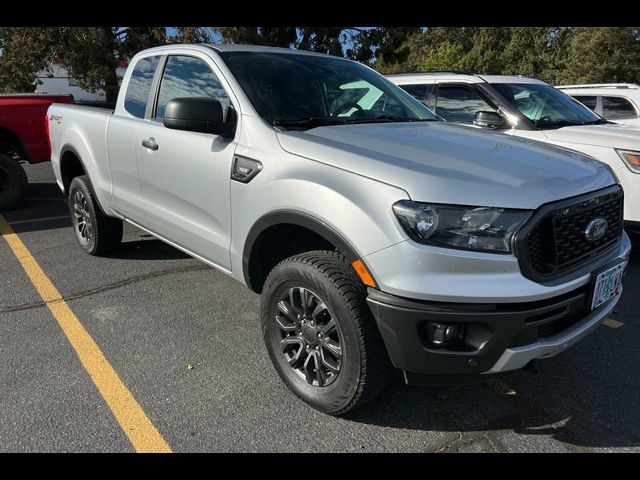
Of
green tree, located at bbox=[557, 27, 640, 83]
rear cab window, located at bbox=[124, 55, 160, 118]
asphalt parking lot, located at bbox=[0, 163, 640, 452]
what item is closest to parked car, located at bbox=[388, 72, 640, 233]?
asphalt parking lot, located at bbox=[0, 163, 640, 452]

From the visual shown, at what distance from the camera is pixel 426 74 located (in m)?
6.50

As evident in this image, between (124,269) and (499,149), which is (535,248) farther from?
(124,269)

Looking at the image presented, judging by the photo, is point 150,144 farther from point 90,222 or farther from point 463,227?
point 463,227

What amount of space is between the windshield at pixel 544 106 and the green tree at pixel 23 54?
2062 centimetres

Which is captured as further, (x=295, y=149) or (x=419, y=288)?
(x=295, y=149)

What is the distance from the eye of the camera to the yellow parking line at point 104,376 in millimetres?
2412

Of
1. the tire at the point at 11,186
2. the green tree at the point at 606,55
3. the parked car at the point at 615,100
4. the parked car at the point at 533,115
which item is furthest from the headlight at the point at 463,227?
the green tree at the point at 606,55

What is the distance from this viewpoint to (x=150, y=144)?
3547 millimetres

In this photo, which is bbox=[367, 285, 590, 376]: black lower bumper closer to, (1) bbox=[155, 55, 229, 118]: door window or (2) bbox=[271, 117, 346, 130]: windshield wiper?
(2) bbox=[271, 117, 346, 130]: windshield wiper

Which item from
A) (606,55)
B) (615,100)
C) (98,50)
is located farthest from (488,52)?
(615,100)

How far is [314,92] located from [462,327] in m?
1.91

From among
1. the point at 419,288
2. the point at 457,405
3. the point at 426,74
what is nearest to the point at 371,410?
the point at 457,405

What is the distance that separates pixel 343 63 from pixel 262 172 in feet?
5.22

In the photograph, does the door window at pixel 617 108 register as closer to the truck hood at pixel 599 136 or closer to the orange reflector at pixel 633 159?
the truck hood at pixel 599 136
